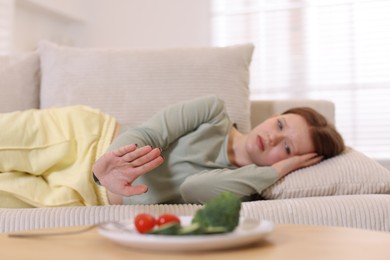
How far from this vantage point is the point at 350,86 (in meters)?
3.39

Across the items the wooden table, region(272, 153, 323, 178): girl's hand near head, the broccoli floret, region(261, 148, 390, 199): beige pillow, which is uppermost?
the broccoli floret

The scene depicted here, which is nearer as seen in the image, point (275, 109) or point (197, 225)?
point (197, 225)

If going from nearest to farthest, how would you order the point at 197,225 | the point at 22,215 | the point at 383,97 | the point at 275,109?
the point at 197,225 → the point at 22,215 → the point at 275,109 → the point at 383,97

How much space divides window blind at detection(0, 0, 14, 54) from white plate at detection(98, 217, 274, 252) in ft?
7.84

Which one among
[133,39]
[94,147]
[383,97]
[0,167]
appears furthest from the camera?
[133,39]

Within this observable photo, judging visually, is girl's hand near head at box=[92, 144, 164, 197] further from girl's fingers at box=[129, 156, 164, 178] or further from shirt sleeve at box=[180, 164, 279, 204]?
shirt sleeve at box=[180, 164, 279, 204]

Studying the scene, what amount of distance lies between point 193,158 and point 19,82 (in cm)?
73

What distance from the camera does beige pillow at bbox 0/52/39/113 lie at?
191cm

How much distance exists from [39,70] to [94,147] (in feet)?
1.83

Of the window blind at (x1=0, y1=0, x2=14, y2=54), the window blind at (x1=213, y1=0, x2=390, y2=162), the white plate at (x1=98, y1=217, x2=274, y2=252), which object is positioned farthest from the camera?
the window blind at (x1=213, y1=0, x2=390, y2=162)

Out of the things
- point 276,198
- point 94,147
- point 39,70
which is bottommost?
point 276,198

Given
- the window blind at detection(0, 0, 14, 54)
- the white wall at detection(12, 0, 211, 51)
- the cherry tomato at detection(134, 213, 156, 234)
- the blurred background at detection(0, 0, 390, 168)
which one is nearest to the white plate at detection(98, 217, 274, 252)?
the cherry tomato at detection(134, 213, 156, 234)

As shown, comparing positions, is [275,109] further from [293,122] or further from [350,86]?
[350,86]

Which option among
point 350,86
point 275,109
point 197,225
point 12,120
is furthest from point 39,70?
point 350,86
